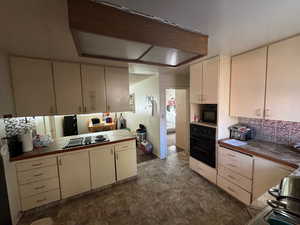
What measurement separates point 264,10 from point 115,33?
1.26m

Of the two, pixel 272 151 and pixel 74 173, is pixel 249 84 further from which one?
pixel 74 173

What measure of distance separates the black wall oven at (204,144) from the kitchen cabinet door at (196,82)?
58 centimetres

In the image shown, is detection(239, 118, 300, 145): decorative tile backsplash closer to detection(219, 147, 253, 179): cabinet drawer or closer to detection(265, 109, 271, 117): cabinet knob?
detection(265, 109, 271, 117): cabinet knob

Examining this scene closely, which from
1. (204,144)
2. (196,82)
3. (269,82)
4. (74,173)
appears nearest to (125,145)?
(74,173)

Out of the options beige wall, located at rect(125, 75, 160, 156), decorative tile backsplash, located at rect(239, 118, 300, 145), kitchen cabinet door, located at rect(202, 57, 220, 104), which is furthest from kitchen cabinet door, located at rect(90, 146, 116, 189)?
decorative tile backsplash, located at rect(239, 118, 300, 145)

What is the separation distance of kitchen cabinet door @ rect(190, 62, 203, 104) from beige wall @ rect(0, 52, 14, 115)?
3055 millimetres

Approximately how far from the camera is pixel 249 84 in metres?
2.02

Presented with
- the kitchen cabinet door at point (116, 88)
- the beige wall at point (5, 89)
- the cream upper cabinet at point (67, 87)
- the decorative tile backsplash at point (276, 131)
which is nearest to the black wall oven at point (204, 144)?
the decorative tile backsplash at point (276, 131)

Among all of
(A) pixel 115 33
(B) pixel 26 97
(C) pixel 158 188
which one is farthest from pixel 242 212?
(B) pixel 26 97

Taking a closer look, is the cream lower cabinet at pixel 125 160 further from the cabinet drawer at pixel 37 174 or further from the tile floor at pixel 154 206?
the cabinet drawer at pixel 37 174

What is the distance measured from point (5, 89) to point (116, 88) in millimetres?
1619

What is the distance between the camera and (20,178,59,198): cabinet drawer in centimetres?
187

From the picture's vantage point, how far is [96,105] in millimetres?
2535

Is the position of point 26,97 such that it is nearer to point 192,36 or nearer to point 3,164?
point 3,164
